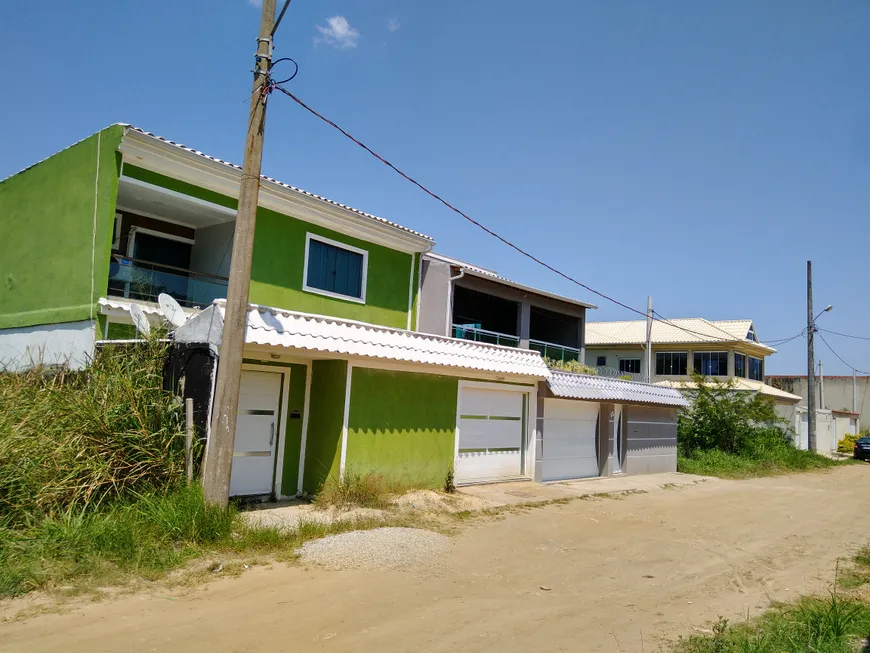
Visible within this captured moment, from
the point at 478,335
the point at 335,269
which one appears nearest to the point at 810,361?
the point at 478,335

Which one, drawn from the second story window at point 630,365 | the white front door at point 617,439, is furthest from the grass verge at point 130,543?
the second story window at point 630,365

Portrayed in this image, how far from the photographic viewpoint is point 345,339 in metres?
10.8

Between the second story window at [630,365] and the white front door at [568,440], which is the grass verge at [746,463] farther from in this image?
the second story window at [630,365]

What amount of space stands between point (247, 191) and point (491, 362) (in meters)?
7.07

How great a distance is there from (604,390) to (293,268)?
29.6ft

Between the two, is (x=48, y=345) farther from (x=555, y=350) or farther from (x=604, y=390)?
(x=555, y=350)

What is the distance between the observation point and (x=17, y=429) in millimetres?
8125

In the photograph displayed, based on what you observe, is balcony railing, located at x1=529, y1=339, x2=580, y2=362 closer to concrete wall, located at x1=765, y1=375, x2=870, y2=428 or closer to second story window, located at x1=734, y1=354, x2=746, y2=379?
second story window, located at x1=734, y1=354, x2=746, y2=379

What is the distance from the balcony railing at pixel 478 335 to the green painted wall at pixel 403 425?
639cm

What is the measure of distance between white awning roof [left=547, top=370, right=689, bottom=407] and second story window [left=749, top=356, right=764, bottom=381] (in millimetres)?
20980

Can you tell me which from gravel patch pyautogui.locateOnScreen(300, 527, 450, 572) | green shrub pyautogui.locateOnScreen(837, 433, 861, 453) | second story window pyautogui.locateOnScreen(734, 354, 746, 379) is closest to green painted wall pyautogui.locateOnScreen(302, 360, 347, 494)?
gravel patch pyautogui.locateOnScreen(300, 527, 450, 572)

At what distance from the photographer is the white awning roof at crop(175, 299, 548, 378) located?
30.9ft

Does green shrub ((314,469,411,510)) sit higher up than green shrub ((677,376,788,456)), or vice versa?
green shrub ((677,376,788,456))

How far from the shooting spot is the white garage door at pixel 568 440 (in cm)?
1664
